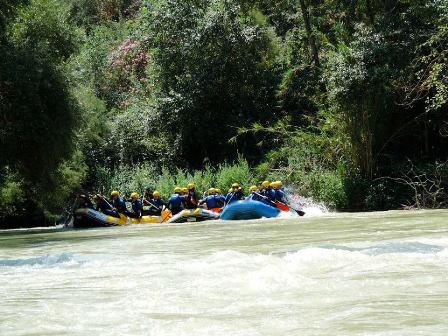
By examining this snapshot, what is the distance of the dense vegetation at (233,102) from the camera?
20.5 metres

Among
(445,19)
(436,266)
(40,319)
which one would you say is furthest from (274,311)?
(445,19)

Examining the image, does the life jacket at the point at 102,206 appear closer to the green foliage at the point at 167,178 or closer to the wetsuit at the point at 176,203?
the wetsuit at the point at 176,203

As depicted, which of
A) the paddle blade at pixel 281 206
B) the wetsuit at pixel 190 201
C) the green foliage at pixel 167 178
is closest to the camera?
the paddle blade at pixel 281 206

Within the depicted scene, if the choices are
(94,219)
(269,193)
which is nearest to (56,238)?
(94,219)

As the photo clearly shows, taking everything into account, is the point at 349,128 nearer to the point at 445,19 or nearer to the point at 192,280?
the point at 445,19

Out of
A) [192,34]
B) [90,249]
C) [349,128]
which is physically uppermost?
[192,34]

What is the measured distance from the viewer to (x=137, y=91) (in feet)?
115

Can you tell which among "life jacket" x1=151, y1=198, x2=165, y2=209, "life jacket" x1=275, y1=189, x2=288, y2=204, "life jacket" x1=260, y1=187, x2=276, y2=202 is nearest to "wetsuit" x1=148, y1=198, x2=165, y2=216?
"life jacket" x1=151, y1=198, x2=165, y2=209

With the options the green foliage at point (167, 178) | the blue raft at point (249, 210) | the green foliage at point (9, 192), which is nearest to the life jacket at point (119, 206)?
the blue raft at point (249, 210)

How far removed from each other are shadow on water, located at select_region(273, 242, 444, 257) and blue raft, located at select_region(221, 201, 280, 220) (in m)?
10.9

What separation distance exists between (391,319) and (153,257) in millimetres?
5152

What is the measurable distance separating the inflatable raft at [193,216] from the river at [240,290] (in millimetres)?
10517

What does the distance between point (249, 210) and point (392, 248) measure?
1159 centimetres

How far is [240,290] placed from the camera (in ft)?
20.9
